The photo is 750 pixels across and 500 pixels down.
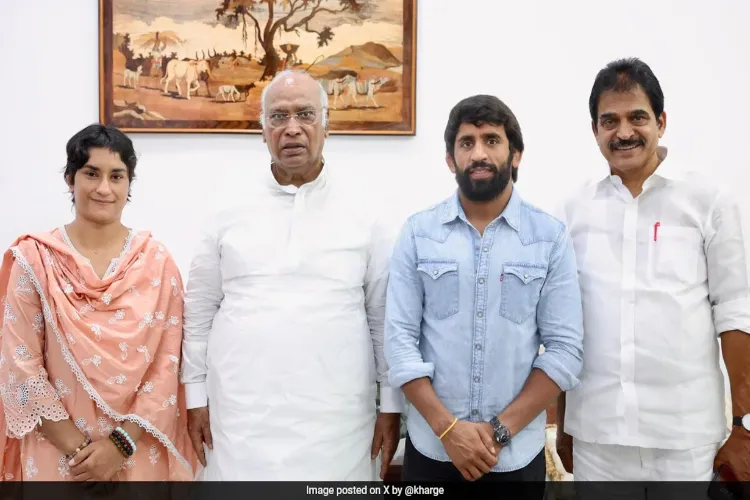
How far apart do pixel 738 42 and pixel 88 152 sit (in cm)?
287

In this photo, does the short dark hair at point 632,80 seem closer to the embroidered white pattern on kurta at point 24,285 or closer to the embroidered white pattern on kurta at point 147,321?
the embroidered white pattern on kurta at point 147,321

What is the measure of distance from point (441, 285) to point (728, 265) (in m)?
0.76

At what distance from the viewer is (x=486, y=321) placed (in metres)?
1.50

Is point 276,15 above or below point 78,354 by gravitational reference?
above

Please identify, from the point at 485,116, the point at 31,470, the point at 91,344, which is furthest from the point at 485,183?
the point at 31,470

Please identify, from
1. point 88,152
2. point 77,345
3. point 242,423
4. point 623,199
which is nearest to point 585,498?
point 623,199

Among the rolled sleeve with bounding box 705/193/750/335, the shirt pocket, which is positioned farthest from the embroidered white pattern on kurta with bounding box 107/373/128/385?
the rolled sleeve with bounding box 705/193/750/335

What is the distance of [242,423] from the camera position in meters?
1.62

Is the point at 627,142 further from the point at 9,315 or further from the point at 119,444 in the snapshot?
the point at 9,315

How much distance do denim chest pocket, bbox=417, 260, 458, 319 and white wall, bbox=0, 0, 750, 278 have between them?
1.20 metres

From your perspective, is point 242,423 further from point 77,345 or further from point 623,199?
point 623,199

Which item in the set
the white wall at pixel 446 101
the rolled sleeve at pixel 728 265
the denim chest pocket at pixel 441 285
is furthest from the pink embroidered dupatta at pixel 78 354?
the rolled sleeve at pixel 728 265

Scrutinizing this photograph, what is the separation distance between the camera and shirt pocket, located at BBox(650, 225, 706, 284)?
1.57 metres
